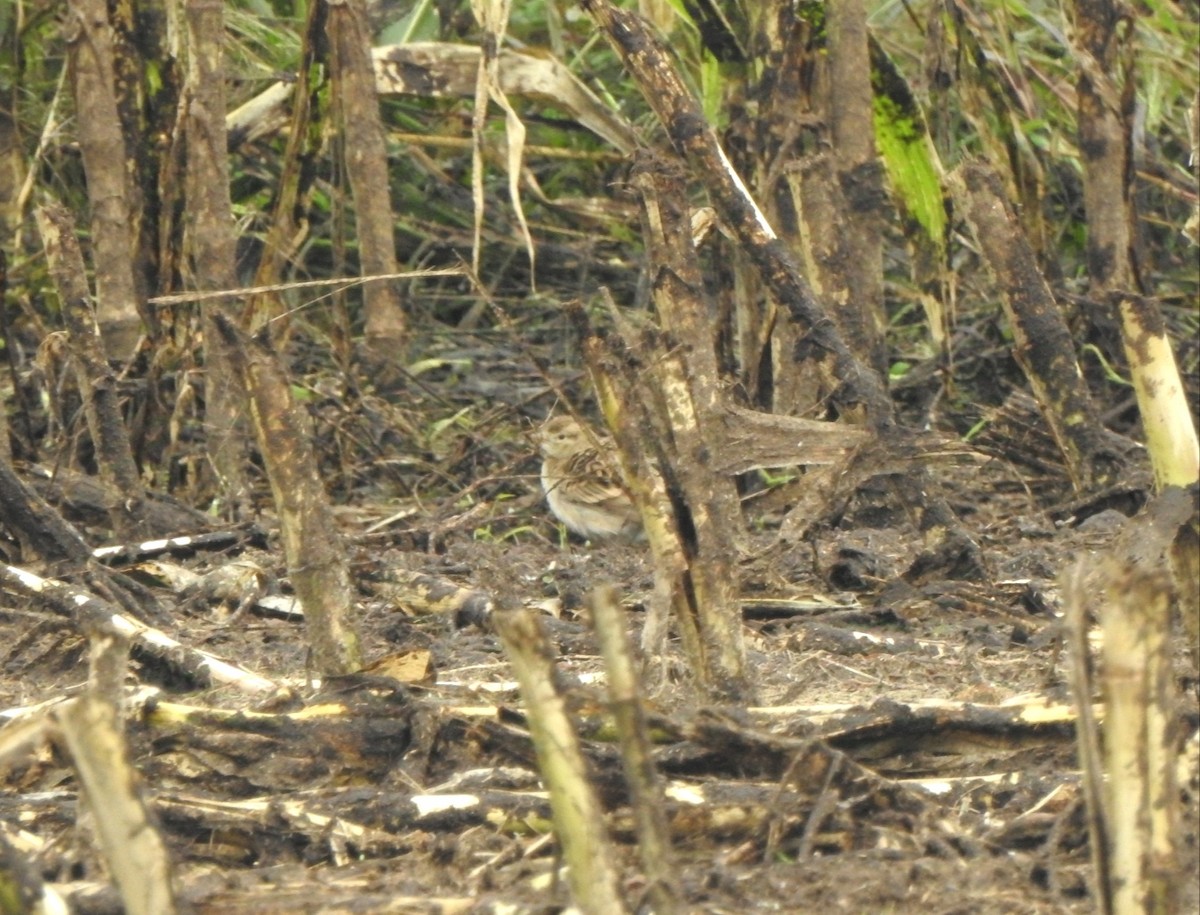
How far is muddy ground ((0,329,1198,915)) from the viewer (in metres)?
2.48

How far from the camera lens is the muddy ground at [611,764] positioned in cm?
248

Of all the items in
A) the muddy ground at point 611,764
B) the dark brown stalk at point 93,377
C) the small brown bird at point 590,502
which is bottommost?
the small brown bird at point 590,502

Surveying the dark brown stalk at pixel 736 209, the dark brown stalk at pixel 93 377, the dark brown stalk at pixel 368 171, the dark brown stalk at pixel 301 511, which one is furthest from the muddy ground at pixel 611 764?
the dark brown stalk at pixel 368 171

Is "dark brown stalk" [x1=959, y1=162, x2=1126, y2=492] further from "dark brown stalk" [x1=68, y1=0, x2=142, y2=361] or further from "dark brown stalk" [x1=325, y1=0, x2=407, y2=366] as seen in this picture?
"dark brown stalk" [x1=68, y1=0, x2=142, y2=361]

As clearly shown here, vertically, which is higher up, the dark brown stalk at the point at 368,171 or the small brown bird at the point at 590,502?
the dark brown stalk at the point at 368,171

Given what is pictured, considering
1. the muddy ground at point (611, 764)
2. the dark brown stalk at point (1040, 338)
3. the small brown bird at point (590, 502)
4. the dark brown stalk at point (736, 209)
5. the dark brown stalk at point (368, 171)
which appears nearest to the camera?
the muddy ground at point (611, 764)

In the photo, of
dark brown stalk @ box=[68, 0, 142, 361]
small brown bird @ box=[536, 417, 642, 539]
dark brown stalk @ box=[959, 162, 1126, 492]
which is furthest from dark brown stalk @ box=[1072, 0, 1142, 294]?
dark brown stalk @ box=[68, 0, 142, 361]

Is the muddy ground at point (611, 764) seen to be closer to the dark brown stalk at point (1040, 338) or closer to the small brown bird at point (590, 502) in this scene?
the dark brown stalk at point (1040, 338)

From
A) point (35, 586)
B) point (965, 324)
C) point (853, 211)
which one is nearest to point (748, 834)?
point (35, 586)

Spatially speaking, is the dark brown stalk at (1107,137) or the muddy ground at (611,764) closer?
the muddy ground at (611,764)

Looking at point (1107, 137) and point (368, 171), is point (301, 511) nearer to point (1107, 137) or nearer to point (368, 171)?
point (1107, 137)

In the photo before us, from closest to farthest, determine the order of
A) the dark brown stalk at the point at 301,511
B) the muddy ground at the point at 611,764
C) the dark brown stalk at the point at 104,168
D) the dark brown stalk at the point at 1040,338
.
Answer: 1. the muddy ground at the point at 611,764
2. the dark brown stalk at the point at 301,511
3. the dark brown stalk at the point at 1040,338
4. the dark brown stalk at the point at 104,168

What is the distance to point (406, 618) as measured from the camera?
13.9ft

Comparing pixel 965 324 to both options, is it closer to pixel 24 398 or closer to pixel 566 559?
pixel 566 559
